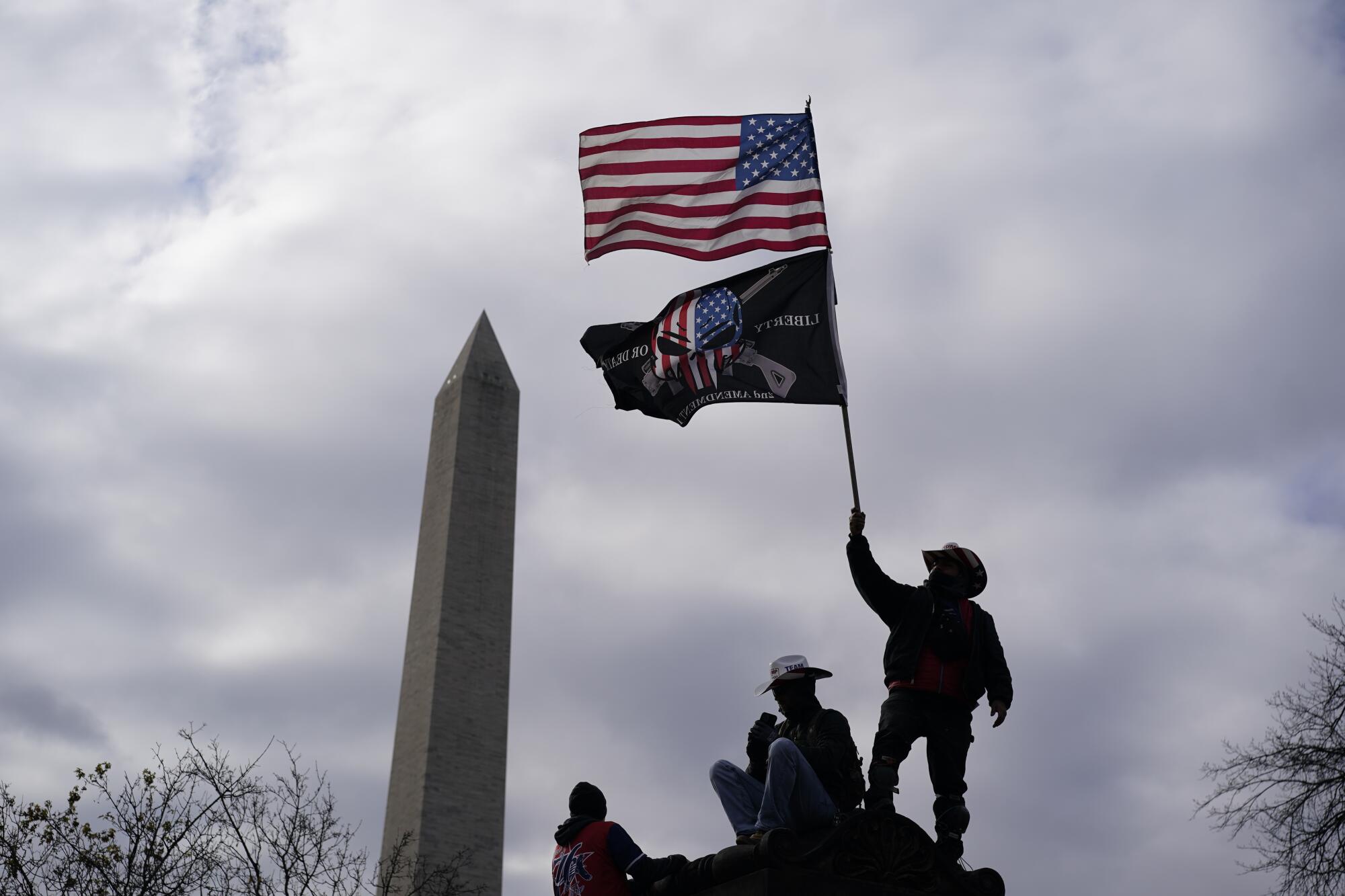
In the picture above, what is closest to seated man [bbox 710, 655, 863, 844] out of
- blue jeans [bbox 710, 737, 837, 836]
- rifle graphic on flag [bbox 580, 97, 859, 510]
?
blue jeans [bbox 710, 737, 837, 836]

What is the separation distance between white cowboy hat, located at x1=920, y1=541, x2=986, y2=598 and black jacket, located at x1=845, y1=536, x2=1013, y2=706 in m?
0.19

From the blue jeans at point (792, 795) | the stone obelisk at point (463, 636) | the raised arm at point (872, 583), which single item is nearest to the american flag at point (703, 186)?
the raised arm at point (872, 583)

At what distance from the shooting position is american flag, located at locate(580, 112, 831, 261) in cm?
1194

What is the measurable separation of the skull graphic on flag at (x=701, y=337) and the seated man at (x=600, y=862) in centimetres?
426

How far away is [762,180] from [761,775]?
574 cm

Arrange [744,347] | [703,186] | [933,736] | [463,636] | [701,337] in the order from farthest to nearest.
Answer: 1. [463,636]
2. [703,186]
3. [701,337]
4. [744,347]
5. [933,736]

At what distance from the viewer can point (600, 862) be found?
7.48 metres

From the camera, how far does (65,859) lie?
18.1m

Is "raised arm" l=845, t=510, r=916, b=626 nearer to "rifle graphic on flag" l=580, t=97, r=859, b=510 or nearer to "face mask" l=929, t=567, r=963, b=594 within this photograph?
"face mask" l=929, t=567, r=963, b=594

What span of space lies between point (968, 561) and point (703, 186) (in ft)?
16.5

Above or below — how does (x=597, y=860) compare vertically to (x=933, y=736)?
below

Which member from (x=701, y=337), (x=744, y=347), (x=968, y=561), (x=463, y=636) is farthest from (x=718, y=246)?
(x=463, y=636)

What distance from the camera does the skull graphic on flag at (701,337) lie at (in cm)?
1098

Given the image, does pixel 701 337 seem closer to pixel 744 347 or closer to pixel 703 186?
pixel 744 347
